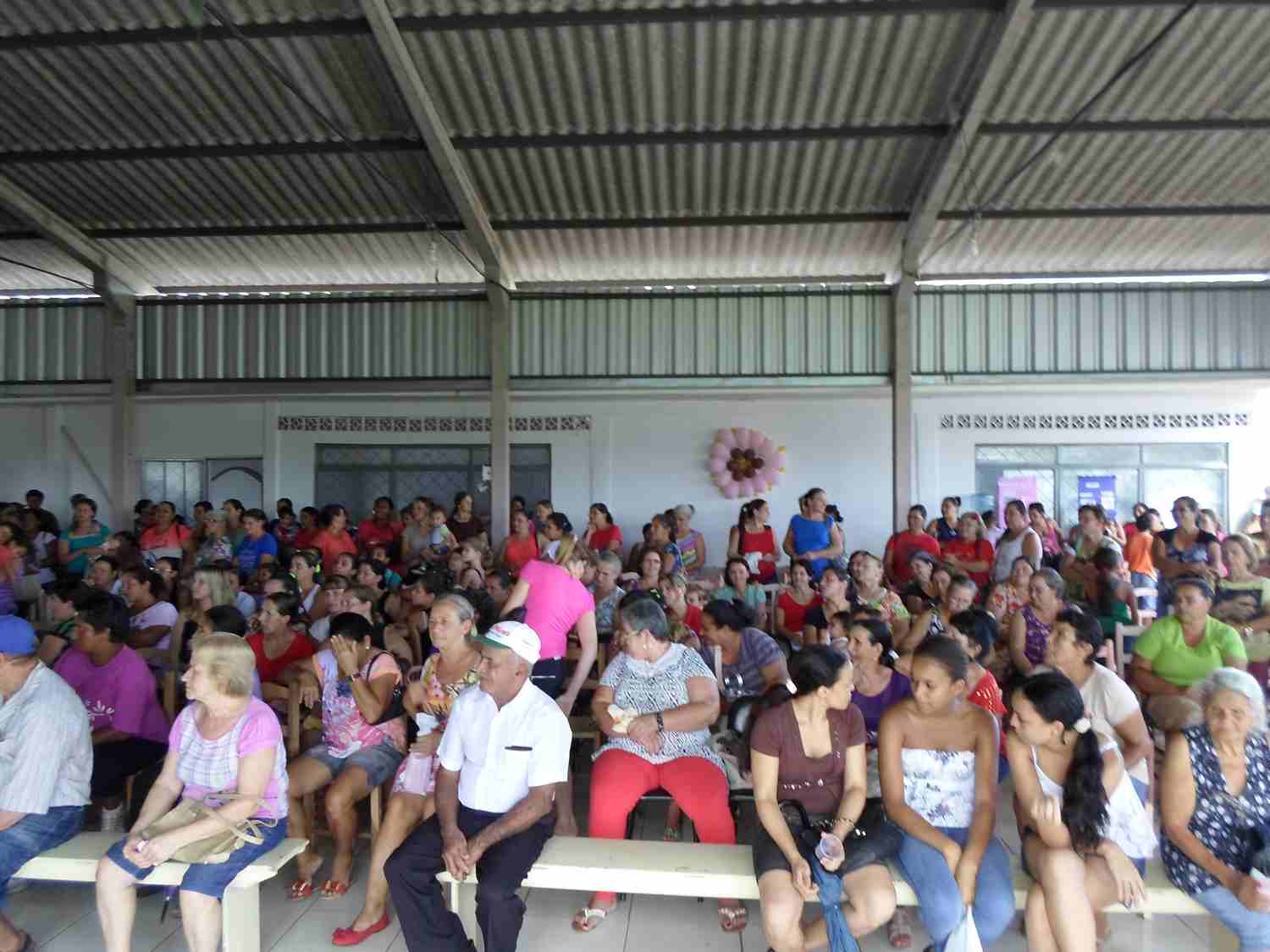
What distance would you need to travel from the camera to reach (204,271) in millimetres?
8820

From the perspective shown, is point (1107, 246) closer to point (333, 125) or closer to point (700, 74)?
point (700, 74)

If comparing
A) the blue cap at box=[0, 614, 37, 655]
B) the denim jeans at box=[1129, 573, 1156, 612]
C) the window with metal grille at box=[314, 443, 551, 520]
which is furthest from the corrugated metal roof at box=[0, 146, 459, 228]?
the denim jeans at box=[1129, 573, 1156, 612]

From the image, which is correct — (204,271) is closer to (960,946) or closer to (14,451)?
(14,451)

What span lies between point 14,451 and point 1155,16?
38.9 feet

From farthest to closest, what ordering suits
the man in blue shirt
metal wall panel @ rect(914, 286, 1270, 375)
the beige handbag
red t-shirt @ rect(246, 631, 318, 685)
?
metal wall panel @ rect(914, 286, 1270, 375) → the man in blue shirt → red t-shirt @ rect(246, 631, 318, 685) → the beige handbag

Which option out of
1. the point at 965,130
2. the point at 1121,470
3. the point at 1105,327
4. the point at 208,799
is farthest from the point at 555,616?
the point at 1121,470

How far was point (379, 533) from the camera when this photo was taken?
7.69 metres

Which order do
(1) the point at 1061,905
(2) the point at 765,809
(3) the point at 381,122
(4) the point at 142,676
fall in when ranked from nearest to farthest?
(1) the point at 1061,905
(2) the point at 765,809
(4) the point at 142,676
(3) the point at 381,122

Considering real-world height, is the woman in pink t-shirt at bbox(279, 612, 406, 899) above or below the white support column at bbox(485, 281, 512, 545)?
below

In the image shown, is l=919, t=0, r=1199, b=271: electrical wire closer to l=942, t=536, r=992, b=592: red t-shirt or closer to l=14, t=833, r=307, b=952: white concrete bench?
l=942, t=536, r=992, b=592: red t-shirt

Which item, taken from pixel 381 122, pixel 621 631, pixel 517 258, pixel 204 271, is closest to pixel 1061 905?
pixel 621 631

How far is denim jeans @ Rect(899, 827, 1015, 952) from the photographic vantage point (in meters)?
2.32

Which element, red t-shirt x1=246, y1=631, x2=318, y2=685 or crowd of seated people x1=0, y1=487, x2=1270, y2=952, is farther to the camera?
red t-shirt x1=246, y1=631, x2=318, y2=685

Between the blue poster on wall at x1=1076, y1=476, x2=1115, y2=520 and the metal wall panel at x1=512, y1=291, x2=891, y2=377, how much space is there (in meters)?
2.81
